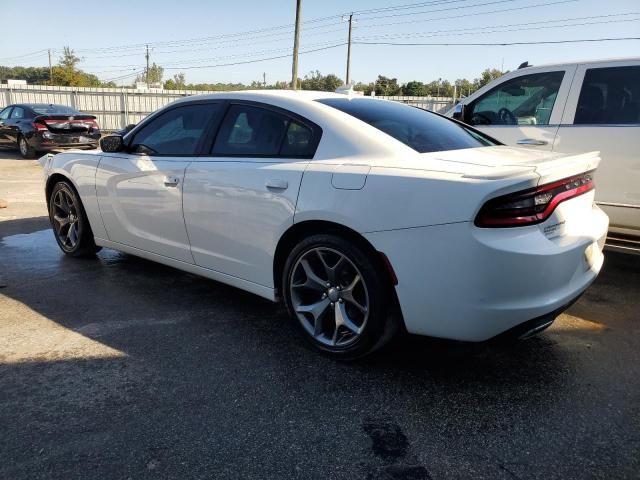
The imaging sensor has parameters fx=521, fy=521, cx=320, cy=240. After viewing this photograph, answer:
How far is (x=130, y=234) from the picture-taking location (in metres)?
4.26

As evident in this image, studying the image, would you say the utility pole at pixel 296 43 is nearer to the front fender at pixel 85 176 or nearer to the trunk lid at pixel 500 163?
the front fender at pixel 85 176

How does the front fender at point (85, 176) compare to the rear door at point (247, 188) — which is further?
the front fender at point (85, 176)

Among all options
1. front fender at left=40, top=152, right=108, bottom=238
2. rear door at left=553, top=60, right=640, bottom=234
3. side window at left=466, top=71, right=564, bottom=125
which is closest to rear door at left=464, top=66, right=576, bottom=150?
side window at left=466, top=71, right=564, bottom=125

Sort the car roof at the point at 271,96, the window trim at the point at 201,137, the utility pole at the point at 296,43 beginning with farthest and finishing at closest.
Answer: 1. the utility pole at the point at 296,43
2. the window trim at the point at 201,137
3. the car roof at the point at 271,96

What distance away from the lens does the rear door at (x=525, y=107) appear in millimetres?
4805

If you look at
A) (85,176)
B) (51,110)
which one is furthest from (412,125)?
(51,110)

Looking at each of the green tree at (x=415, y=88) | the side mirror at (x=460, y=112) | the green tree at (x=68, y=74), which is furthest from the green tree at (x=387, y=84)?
the side mirror at (x=460, y=112)

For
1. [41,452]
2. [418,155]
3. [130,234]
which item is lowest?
[41,452]

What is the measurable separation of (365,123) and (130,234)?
223 cm

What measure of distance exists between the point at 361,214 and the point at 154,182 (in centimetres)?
190

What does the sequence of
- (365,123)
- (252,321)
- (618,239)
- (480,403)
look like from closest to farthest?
(480,403), (365,123), (252,321), (618,239)

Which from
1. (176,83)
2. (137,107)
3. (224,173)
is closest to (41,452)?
(224,173)

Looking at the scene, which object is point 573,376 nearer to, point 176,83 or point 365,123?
point 365,123

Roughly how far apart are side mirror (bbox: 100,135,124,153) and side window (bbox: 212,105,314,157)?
45.2 inches
